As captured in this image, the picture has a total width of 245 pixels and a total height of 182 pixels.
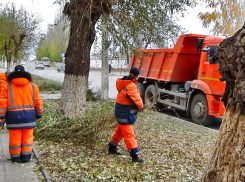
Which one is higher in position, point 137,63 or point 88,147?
point 137,63

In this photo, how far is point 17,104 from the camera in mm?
4199

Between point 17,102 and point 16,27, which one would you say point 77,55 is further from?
point 16,27

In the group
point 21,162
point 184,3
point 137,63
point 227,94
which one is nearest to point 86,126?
point 21,162

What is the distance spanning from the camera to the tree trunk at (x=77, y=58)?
20.3 feet

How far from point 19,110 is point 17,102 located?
0.12 metres

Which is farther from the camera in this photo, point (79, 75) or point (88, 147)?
point (79, 75)

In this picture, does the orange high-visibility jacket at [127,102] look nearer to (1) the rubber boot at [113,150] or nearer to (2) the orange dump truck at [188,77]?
(1) the rubber boot at [113,150]

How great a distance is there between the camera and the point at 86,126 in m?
5.21

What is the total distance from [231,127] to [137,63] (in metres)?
10.6

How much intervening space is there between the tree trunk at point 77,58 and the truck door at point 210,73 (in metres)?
3.60

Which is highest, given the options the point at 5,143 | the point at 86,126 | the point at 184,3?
the point at 184,3

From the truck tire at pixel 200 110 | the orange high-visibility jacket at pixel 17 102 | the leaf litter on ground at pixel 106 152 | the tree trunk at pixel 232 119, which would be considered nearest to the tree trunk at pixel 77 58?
the leaf litter on ground at pixel 106 152

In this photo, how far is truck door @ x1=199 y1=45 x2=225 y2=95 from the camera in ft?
26.7

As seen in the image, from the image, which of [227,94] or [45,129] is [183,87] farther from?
[227,94]
